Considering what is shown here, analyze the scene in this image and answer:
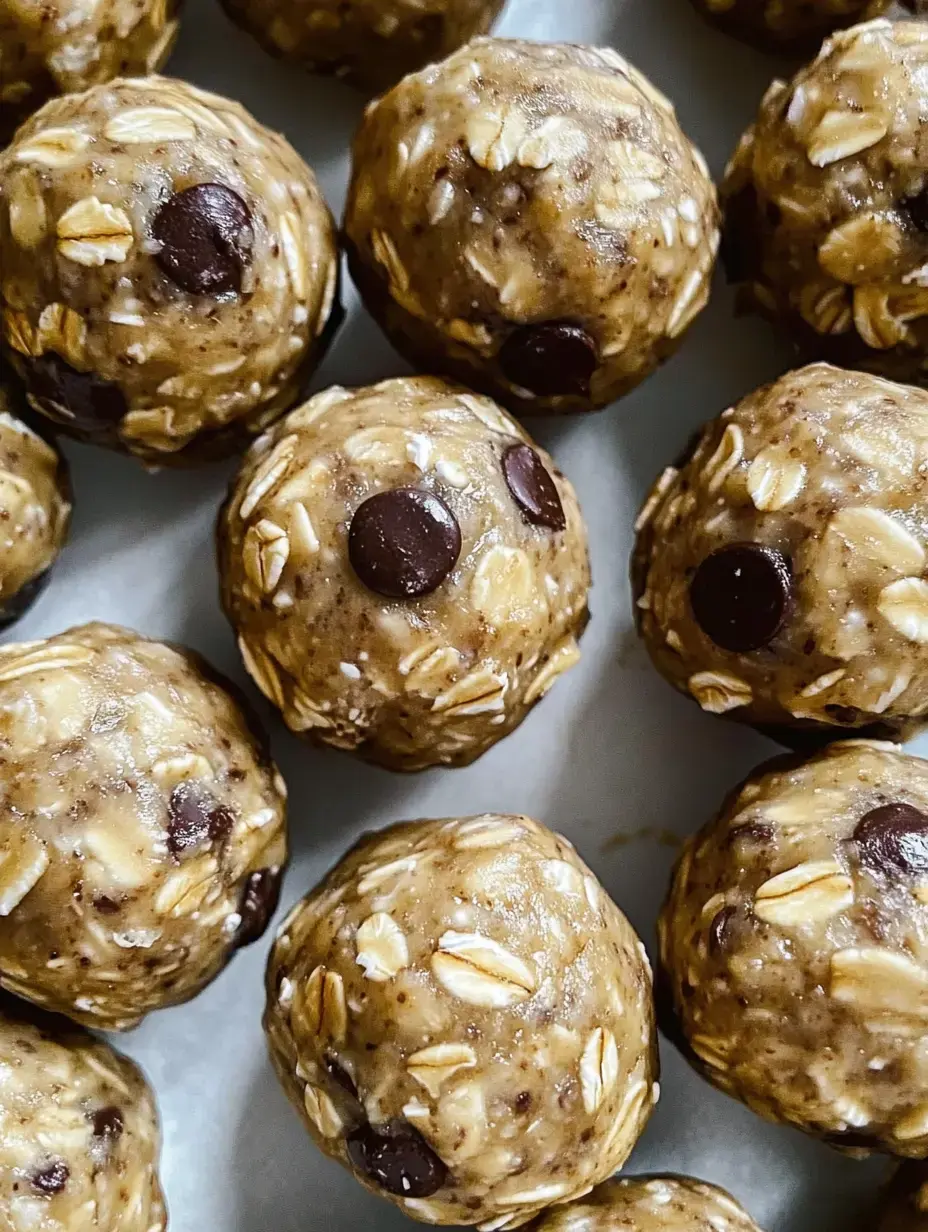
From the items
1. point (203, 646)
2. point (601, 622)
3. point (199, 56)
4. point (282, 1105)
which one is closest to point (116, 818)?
point (203, 646)

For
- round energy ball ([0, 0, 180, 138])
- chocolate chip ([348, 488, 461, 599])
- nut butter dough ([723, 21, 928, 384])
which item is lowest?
→ chocolate chip ([348, 488, 461, 599])

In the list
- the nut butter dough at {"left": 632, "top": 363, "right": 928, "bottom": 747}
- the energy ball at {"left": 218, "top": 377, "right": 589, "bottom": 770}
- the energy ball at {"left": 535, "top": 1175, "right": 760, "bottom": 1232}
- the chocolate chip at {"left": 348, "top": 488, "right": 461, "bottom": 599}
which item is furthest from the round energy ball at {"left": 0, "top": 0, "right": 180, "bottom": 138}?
the energy ball at {"left": 535, "top": 1175, "right": 760, "bottom": 1232}

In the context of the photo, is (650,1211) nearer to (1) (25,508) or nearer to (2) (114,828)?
(2) (114,828)

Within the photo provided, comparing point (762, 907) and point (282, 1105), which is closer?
point (762, 907)

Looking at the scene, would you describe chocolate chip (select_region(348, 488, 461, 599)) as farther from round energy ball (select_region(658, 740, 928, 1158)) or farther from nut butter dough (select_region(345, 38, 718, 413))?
round energy ball (select_region(658, 740, 928, 1158))

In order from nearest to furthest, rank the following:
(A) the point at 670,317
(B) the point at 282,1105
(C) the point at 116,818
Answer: (C) the point at 116,818 < (A) the point at 670,317 < (B) the point at 282,1105

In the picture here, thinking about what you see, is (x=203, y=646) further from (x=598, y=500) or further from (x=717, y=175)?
(x=717, y=175)

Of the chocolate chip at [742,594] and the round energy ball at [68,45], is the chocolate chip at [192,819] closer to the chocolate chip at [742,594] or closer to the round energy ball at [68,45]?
the chocolate chip at [742,594]
